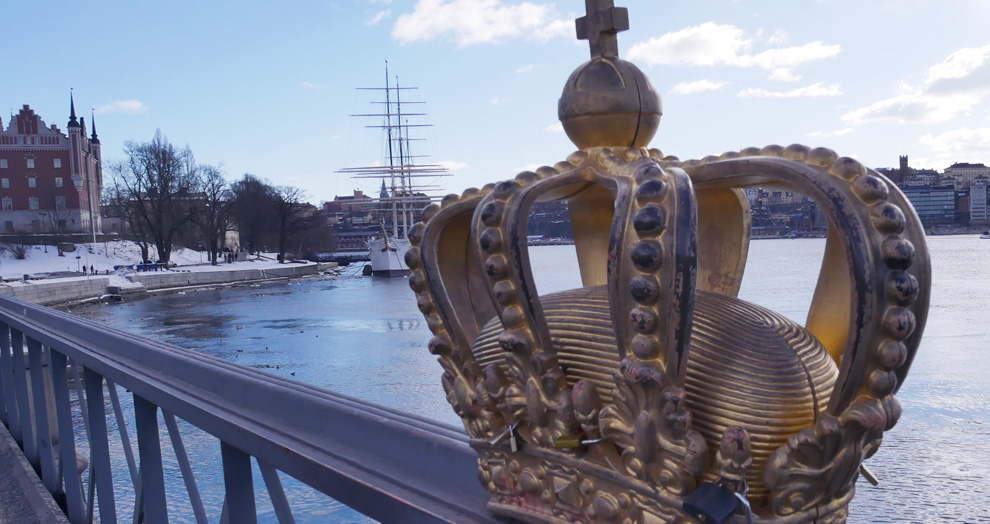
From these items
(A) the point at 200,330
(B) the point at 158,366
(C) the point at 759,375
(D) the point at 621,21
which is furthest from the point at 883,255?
(A) the point at 200,330

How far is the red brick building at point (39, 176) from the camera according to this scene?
223ft

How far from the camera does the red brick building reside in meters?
68.0

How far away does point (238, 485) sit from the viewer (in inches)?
71.2

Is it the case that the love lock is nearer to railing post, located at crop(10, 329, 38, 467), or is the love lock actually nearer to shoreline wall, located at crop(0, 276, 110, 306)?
railing post, located at crop(10, 329, 38, 467)

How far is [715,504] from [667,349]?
0.63 feet

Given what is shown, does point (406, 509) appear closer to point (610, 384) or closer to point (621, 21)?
point (610, 384)

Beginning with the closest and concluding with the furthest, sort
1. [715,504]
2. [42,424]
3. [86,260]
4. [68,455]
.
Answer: [715,504]
[68,455]
[42,424]
[86,260]

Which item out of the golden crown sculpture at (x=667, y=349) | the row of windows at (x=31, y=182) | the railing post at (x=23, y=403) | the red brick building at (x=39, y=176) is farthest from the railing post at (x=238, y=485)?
the row of windows at (x=31, y=182)

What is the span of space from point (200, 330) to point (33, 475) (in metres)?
20.4

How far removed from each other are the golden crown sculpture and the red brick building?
74785 millimetres

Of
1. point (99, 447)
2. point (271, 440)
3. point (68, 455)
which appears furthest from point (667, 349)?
point (68, 455)

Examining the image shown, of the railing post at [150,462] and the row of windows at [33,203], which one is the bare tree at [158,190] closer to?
the row of windows at [33,203]

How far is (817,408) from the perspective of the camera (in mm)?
1033

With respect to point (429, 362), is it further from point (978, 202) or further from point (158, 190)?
point (158, 190)
